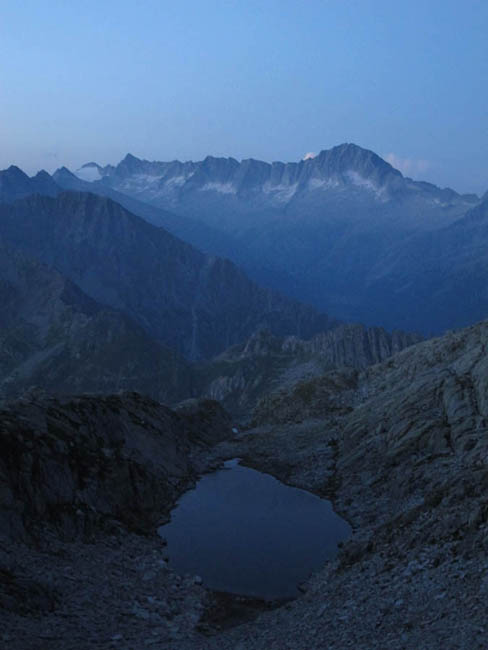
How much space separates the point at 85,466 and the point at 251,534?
15513 millimetres

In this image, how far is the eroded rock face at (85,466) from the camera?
45.0 m

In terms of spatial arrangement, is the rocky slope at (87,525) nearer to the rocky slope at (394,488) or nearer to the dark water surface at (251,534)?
the dark water surface at (251,534)

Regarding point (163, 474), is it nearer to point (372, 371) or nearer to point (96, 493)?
point (96, 493)

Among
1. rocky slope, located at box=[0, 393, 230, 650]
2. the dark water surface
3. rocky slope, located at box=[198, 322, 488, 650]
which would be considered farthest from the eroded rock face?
rocky slope, located at box=[198, 322, 488, 650]

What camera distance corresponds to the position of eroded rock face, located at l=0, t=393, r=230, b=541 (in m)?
45.0

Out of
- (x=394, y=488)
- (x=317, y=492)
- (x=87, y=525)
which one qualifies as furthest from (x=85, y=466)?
(x=394, y=488)

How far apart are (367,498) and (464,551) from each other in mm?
30841

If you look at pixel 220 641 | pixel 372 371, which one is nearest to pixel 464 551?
pixel 220 641

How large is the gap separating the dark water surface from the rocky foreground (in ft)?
6.43

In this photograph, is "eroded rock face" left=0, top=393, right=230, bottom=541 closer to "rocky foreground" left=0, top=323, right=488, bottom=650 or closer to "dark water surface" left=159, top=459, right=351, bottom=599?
"rocky foreground" left=0, top=323, right=488, bottom=650

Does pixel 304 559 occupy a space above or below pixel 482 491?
below

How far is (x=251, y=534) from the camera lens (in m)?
57.5

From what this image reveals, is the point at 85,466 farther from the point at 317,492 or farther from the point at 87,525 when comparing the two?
the point at 317,492

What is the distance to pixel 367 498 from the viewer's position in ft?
199
